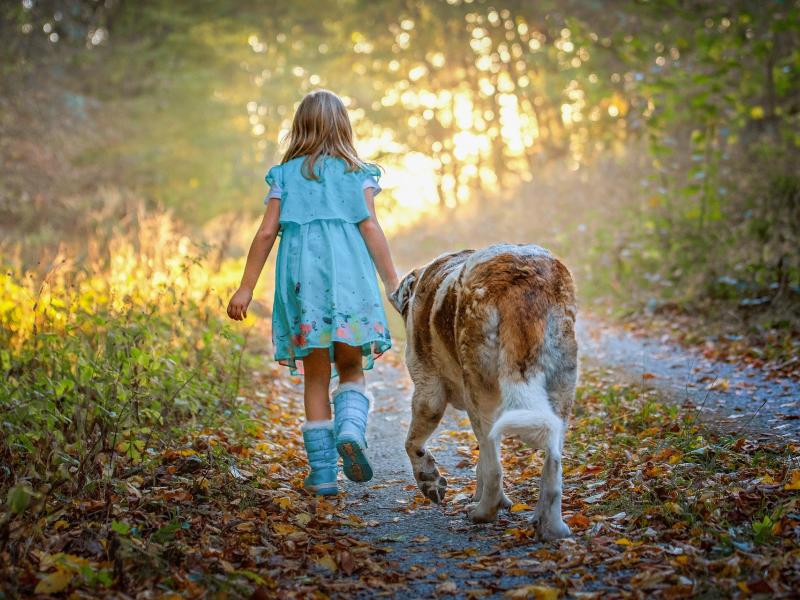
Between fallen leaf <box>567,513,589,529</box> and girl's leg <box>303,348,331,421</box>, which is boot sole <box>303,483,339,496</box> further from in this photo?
fallen leaf <box>567,513,589,529</box>

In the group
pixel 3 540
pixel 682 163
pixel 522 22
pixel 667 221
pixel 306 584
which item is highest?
pixel 522 22

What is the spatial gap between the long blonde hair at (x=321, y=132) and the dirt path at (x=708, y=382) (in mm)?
2616

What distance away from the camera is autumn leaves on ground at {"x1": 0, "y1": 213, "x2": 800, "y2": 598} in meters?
2.58

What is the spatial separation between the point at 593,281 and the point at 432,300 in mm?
7537

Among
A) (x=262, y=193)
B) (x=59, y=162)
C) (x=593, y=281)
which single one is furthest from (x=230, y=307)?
(x=262, y=193)

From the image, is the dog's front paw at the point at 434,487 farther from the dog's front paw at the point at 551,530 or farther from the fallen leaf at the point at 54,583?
the fallen leaf at the point at 54,583

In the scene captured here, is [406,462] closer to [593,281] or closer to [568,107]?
[593,281]

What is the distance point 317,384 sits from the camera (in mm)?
3957

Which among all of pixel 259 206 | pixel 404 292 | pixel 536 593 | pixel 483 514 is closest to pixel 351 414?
pixel 404 292

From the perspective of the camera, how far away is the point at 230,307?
380 cm

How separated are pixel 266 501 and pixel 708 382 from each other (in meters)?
3.61

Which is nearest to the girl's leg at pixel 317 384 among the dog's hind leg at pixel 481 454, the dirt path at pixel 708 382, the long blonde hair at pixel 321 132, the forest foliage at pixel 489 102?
the dog's hind leg at pixel 481 454

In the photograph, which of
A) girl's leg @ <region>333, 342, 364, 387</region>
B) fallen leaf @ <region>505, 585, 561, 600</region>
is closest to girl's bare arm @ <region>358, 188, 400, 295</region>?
girl's leg @ <region>333, 342, 364, 387</region>

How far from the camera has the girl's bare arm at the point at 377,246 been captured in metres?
4.00
